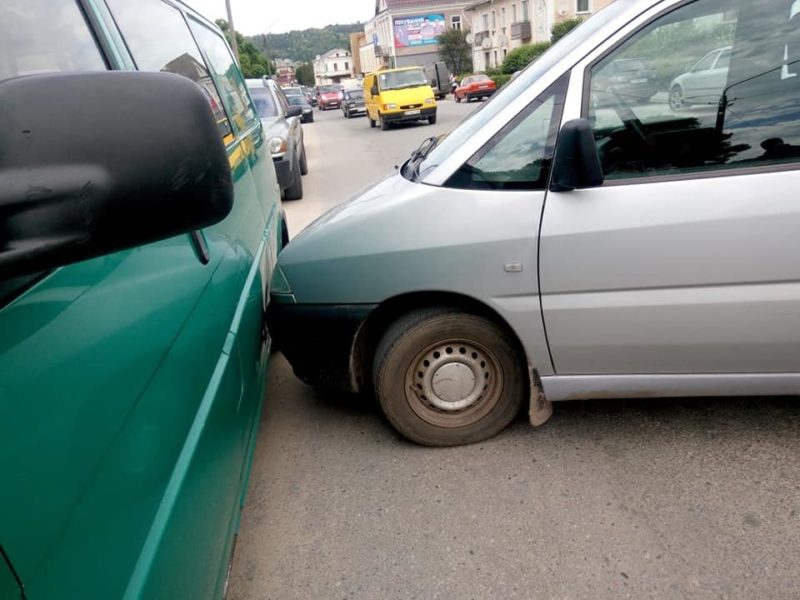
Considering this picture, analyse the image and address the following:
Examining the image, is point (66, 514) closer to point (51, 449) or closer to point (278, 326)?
point (51, 449)

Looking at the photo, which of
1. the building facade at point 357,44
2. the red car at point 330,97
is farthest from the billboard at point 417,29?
the building facade at point 357,44

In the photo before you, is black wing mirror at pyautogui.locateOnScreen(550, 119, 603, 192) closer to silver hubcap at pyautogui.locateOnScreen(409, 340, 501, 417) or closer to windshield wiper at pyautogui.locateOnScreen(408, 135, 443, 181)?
windshield wiper at pyautogui.locateOnScreen(408, 135, 443, 181)

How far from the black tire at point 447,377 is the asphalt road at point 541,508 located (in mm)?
132

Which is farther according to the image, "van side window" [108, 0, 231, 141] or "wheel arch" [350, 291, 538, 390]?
"wheel arch" [350, 291, 538, 390]

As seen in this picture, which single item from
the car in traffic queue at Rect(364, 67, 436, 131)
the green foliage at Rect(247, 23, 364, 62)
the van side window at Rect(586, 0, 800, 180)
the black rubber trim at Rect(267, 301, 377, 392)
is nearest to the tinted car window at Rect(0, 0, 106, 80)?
the black rubber trim at Rect(267, 301, 377, 392)

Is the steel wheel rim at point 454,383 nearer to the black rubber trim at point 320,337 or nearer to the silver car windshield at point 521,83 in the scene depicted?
the black rubber trim at point 320,337

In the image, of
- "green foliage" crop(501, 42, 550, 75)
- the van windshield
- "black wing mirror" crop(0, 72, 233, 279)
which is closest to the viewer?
"black wing mirror" crop(0, 72, 233, 279)

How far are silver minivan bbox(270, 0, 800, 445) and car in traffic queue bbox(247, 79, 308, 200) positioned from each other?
5783 millimetres

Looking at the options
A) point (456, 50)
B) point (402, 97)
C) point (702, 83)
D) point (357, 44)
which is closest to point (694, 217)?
point (702, 83)

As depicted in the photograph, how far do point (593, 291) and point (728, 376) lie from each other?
656 mm

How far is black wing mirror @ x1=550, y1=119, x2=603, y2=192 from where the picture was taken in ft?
7.50

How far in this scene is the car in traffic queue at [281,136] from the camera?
8.88 m

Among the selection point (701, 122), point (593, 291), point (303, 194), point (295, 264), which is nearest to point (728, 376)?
point (593, 291)

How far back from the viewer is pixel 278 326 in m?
3.00
